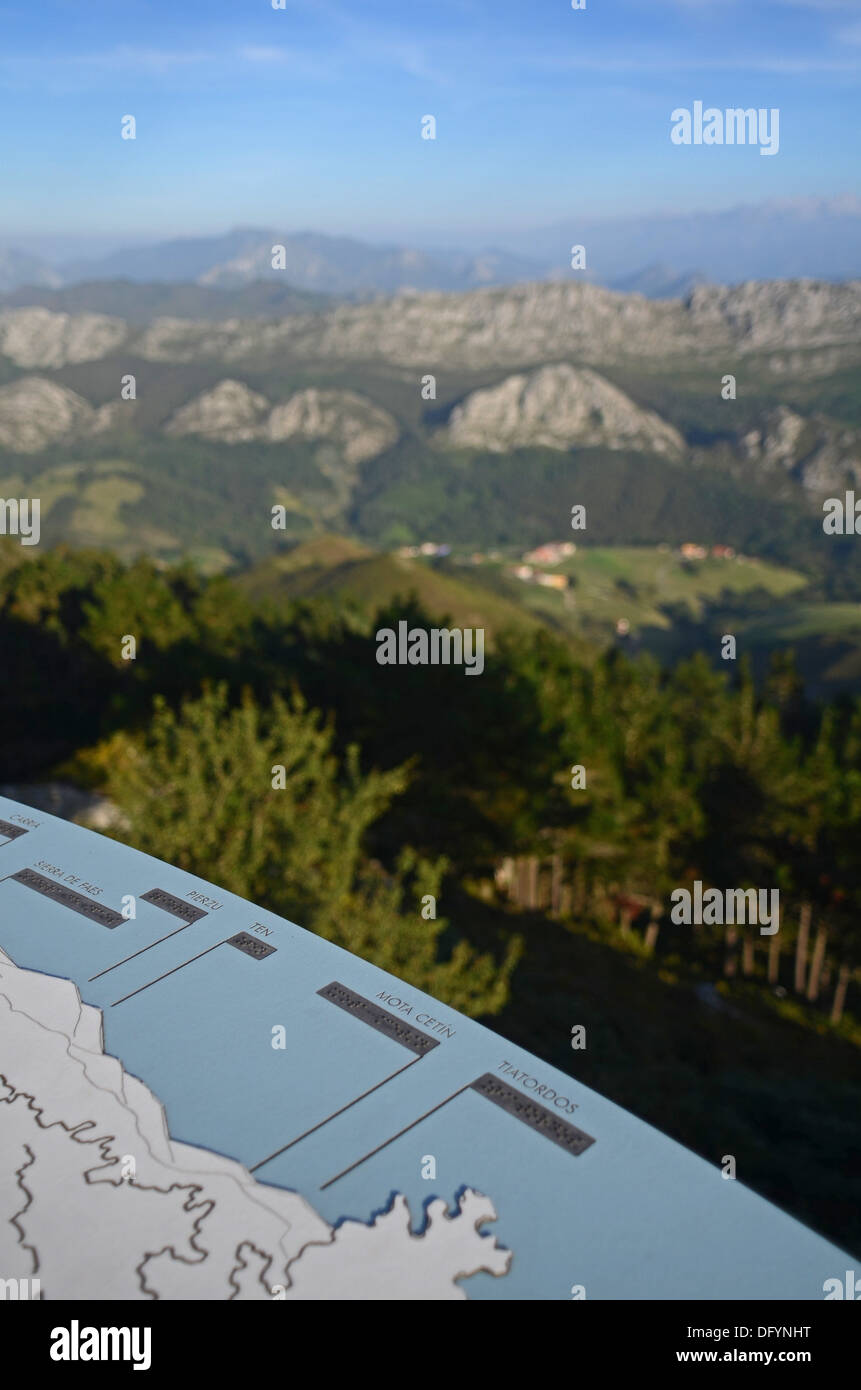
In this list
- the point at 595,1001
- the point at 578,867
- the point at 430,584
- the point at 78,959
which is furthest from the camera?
the point at 430,584

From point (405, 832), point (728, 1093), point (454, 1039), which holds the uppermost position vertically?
point (454, 1039)

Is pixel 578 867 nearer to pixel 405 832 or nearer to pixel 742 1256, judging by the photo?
pixel 405 832

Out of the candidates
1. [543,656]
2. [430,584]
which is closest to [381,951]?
[543,656]

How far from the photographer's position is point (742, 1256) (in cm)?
438

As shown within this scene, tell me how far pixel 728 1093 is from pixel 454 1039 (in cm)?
1671

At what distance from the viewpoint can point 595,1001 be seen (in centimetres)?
2302

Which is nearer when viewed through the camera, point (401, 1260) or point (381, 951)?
point (401, 1260)

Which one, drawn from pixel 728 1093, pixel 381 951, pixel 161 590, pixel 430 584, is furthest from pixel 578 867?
pixel 430 584
